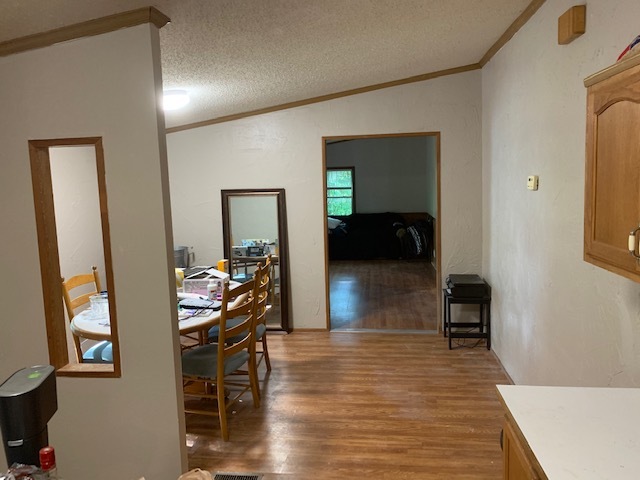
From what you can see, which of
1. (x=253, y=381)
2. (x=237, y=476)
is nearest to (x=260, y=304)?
(x=253, y=381)

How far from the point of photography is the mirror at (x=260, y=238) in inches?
203

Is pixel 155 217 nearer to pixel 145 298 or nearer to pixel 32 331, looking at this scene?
pixel 145 298

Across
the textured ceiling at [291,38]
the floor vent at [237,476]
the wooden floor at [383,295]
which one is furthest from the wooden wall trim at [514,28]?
the floor vent at [237,476]

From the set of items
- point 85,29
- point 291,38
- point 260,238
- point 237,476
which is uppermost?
point 291,38

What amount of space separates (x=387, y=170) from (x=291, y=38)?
7.26 meters

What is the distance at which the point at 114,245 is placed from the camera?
2283 mm

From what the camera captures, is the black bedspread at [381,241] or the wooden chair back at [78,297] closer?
the wooden chair back at [78,297]

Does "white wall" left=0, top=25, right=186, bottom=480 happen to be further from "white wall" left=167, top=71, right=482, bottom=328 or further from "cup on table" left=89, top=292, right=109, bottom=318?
"white wall" left=167, top=71, right=482, bottom=328

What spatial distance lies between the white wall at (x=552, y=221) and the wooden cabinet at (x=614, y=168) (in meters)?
0.53

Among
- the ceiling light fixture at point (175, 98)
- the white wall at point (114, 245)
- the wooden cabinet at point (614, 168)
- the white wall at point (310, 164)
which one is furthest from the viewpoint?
the white wall at point (310, 164)

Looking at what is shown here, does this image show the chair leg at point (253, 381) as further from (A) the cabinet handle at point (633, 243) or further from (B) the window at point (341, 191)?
(B) the window at point (341, 191)

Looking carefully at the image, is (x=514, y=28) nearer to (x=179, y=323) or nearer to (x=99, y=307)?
(x=179, y=323)

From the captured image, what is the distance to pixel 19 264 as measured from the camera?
2354mm

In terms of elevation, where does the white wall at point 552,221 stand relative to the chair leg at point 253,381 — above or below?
above
